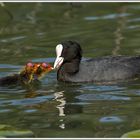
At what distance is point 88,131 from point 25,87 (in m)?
3.23

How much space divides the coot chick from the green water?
16 centimetres

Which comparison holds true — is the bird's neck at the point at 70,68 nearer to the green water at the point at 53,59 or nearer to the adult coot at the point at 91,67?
the adult coot at the point at 91,67

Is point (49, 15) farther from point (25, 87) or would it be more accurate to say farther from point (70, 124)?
point (70, 124)

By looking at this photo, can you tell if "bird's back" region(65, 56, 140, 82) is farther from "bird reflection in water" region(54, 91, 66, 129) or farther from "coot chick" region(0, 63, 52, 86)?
"bird reflection in water" region(54, 91, 66, 129)

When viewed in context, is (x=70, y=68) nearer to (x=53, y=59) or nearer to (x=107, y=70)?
(x=107, y=70)

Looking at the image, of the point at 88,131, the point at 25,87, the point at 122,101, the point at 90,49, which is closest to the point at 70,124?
the point at 88,131

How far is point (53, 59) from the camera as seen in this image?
13.7 m

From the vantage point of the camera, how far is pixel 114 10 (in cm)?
1806

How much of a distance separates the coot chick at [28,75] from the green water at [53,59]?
16 centimetres

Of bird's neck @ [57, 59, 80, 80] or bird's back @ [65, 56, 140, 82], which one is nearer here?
bird's back @ [65, 56, 140, 82]

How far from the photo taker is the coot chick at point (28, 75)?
39.2 ft

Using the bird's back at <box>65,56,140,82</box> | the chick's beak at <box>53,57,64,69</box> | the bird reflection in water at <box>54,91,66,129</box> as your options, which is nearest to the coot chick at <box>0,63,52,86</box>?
the chick's beak at <box>53,57,64,69</box>

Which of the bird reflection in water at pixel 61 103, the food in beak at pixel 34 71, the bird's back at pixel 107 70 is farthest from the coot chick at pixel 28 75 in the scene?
the bird reflection in water at pixel 61 103

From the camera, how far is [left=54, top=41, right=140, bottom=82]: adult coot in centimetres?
→ 1227
